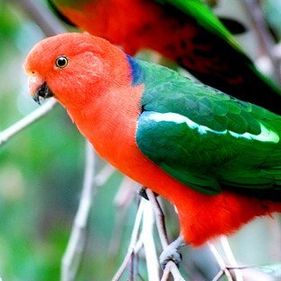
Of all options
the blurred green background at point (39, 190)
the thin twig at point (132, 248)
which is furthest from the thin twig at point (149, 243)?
the blurred green background at point (39, 190)

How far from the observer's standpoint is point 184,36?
6.97 feet

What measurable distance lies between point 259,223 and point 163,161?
1.76 meters

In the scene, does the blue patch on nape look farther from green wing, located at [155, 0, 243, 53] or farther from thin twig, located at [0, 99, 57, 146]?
green wing, located at [155, 0, 243, 53]

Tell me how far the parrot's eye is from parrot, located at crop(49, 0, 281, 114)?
58cm

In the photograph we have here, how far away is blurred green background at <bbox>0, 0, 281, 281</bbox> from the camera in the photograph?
229 cm

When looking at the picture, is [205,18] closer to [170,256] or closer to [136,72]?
[136,72]

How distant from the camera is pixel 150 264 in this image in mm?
1366

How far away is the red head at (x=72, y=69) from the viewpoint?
146cm

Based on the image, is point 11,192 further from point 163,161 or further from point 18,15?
point 163,161

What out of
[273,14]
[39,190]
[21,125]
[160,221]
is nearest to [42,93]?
[21,125]

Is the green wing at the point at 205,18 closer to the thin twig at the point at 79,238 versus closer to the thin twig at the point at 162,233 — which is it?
the thin twig at the point at 79,238

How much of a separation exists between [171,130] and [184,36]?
64 cm

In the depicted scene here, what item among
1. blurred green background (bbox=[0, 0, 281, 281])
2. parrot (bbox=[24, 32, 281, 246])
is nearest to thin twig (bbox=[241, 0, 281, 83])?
blurred green background (bbox=[0, 0, 281, 281])

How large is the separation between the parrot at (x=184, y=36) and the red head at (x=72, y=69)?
21.2 inches
